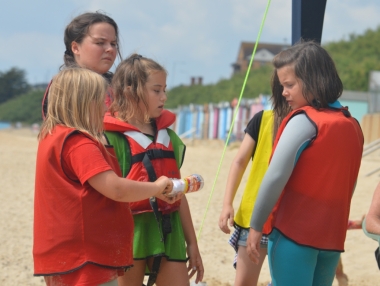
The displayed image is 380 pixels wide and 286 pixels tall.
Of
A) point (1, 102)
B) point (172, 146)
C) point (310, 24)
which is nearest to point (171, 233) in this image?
point (172, 146)

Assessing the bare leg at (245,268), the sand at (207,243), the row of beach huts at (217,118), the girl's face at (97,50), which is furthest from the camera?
the row of beach huts at (217,118)

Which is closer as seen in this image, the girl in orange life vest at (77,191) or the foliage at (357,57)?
the girl in orange life vest at (77,191)

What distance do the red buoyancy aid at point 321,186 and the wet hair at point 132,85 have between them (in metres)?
0.83

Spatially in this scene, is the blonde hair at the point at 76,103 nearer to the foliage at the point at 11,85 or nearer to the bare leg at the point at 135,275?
the bare leg at the point at 135,275

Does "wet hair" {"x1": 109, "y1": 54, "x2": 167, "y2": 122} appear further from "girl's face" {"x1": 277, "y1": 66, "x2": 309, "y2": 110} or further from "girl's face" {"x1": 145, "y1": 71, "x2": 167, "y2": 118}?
"girl's face" {"x1": 277, "y1": 66, "x2": 309, "y2": 110}

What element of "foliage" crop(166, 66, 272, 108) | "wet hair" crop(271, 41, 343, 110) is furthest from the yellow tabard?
"foliage" crop(166, 66, 272, 108)

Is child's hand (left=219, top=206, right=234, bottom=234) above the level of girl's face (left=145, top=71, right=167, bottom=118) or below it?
below

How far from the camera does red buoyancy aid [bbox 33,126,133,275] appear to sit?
246 cm

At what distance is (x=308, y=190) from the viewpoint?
8.61ft

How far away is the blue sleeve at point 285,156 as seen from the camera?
8.48 feet

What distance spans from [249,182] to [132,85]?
2.94 ft

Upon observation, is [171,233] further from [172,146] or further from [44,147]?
[44,147]

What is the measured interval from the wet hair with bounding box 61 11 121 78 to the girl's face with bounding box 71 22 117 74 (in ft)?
0.10

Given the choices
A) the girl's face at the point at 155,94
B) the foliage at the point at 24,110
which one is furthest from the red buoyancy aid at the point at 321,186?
the foliage at the point at 24,110
